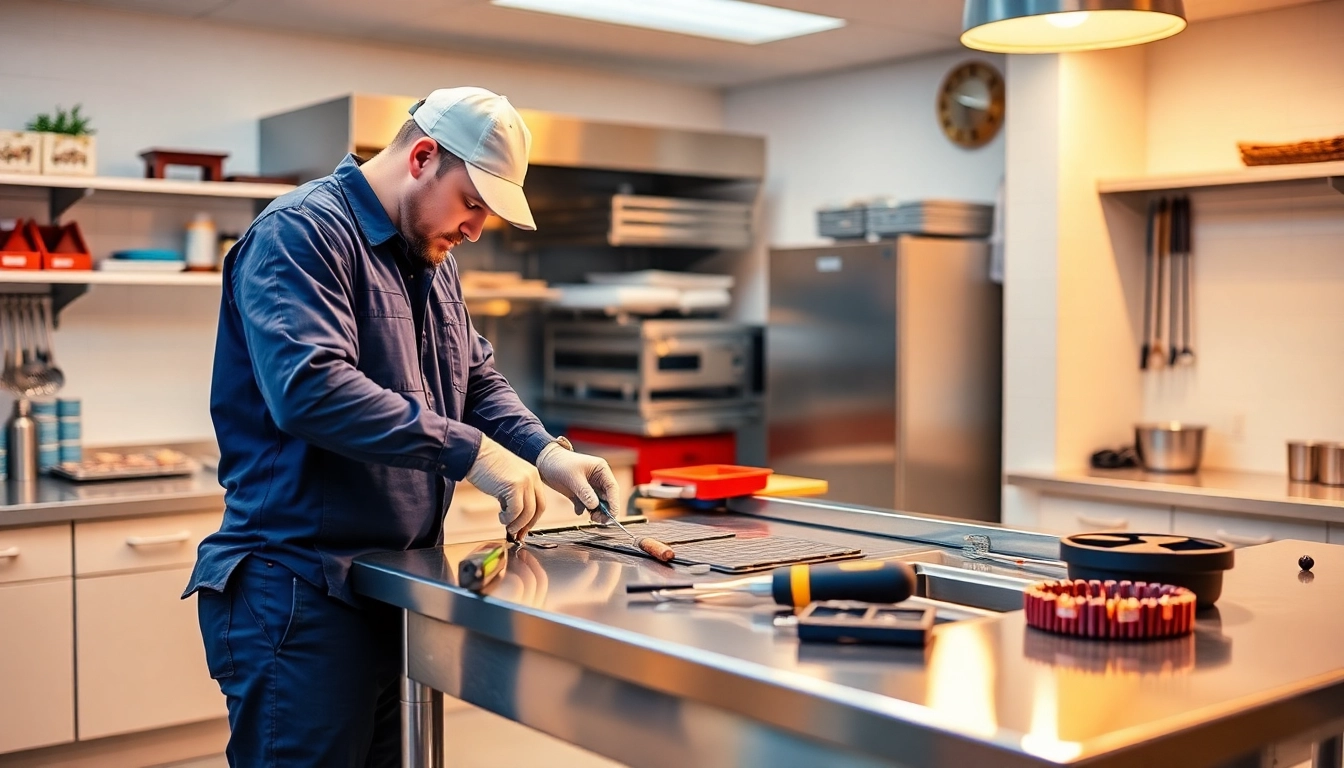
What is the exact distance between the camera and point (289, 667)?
6.32ft

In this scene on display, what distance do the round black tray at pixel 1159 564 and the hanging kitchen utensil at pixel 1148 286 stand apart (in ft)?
8.88

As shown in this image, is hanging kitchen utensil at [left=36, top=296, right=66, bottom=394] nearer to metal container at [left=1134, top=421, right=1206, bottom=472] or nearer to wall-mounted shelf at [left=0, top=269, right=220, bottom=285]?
wall-mounted shelf at [left=0, top=269, right=220, bottom=285]

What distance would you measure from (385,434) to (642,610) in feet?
1.46

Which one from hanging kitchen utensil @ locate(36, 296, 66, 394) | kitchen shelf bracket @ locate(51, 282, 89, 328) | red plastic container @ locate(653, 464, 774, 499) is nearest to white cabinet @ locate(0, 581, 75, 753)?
hanging kitchen utensil @ locate(36, 296, 66, 394)

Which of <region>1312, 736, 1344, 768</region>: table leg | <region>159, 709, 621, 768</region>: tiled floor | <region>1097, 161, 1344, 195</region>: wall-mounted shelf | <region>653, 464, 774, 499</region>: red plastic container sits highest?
<region>1097, 161, 1344, 195</region>: wall-mounted shelf

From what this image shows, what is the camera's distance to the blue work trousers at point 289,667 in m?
1.92

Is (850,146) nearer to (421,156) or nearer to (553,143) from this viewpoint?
(553,143)

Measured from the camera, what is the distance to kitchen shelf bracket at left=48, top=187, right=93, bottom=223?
12.5 ft

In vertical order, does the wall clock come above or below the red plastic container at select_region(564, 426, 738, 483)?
above

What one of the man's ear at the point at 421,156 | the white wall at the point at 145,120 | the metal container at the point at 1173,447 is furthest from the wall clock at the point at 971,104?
the man's ear at the point at 421,156

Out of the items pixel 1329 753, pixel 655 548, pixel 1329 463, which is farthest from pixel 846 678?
pixel 1329 463

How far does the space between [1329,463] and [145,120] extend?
143 inches

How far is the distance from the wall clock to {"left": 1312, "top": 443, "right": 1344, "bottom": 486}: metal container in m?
1.57

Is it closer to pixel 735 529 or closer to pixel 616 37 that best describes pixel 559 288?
pixel 616 37
